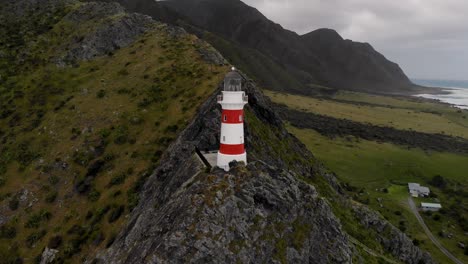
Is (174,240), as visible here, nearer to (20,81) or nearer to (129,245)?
(129,245)

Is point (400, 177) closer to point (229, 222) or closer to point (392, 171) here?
point (392, 171)

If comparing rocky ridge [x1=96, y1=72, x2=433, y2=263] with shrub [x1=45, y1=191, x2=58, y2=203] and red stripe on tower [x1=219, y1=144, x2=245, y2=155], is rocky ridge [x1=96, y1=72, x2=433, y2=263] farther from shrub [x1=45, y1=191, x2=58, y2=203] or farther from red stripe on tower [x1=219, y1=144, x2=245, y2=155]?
shrub [x1=45, y1=191, x2=58, y2=203]

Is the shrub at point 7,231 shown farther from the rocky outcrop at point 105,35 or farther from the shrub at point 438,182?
the shrub at point 438,182

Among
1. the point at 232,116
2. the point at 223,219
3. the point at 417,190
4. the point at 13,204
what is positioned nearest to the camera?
the point at 223,219

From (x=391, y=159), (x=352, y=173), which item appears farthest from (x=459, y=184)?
(x=352, y=173)

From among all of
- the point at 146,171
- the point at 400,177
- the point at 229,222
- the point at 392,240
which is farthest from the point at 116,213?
the point at 400,177

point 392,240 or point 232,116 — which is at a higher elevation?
point 232,116

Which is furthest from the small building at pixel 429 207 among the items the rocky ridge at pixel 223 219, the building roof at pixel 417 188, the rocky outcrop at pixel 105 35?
the rocky outcrop at pixel 105 35
